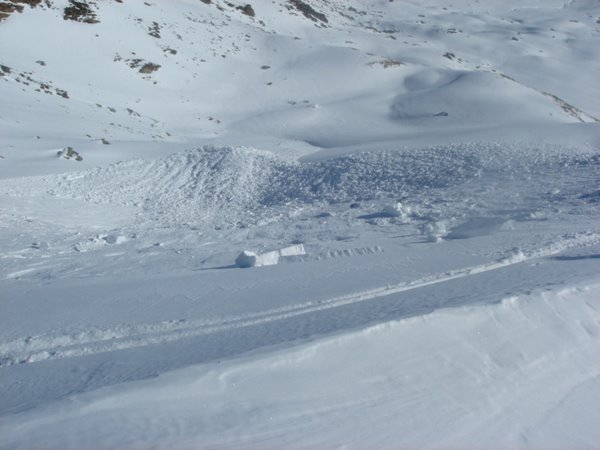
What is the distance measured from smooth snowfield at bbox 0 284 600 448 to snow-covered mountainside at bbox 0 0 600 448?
1 cm

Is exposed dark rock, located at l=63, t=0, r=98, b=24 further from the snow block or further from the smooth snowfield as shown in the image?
the smooth snowfield

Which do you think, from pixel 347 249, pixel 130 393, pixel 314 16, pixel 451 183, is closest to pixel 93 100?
pixel 451 183

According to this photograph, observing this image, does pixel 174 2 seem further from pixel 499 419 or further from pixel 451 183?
pixel 499 419

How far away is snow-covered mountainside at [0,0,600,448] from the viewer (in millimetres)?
3439

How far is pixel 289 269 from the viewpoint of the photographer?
7.06 m

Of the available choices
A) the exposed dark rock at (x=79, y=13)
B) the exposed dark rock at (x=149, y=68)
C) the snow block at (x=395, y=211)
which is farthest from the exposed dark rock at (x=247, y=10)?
the snow block at (x=395, y=211)

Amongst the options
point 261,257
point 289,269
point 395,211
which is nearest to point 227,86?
point 395,211

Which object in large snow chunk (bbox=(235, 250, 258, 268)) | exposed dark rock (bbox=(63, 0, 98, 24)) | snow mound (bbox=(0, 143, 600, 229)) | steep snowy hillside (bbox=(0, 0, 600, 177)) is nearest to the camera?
large snow chunk (bbox=(235, 250, 258, 268))

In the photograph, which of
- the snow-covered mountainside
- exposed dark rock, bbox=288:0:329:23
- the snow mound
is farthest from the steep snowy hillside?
exposed dark rock, bbox=288:0:329:23

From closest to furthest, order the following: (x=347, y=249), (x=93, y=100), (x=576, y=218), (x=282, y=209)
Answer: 1. (x=347, y=249)
2. (x=576, y=218)
3. (x=282, y=209)
4. (x=93, y=100)

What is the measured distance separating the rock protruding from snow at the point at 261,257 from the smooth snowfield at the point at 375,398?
3.33m

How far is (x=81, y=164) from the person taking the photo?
549 inches

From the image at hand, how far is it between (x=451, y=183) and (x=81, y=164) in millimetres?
8678

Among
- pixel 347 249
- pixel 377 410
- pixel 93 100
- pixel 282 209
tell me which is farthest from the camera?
pixel 93 100
